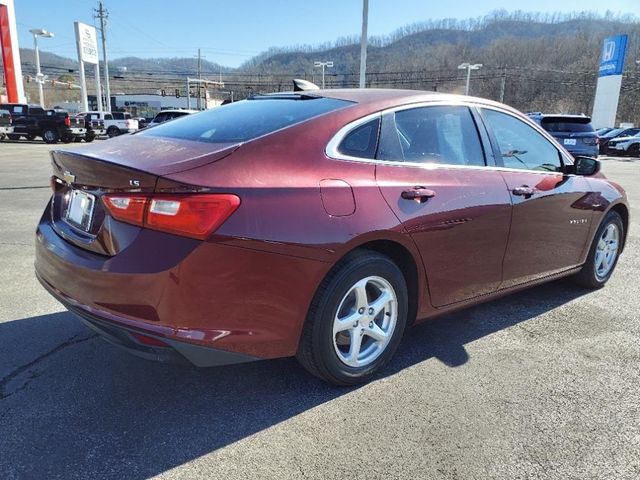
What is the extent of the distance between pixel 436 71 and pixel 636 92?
28.4m

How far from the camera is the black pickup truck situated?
2642 centimetres

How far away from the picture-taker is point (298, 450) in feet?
7.66

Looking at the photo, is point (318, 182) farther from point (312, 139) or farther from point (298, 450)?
point (298, 450)

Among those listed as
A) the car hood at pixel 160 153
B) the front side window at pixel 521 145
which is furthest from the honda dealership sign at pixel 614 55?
the car hood at pixel 160 153

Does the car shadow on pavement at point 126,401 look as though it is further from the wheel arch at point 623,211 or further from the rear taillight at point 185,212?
the wheel arch at point 623,211

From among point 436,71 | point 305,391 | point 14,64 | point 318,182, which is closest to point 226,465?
point 305,391

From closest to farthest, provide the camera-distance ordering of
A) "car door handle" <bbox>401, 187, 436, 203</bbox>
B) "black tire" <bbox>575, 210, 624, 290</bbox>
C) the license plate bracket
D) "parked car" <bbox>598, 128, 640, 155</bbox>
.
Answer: the license plate bracket
"car door handle" <bbox>401, 187, 436, 203</bbox>
"black tire" <bbox>575, 210, 624, 290</bbox>
"parked car" <bbox>598, 128, 640, 155</bbox>

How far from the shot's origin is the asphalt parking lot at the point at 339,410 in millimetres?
2244

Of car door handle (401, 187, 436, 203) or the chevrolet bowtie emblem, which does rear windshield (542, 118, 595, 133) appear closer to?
car door handle (401, 187, 436, 203)

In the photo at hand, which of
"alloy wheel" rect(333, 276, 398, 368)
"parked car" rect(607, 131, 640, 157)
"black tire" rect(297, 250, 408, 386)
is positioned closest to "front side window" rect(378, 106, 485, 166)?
"black tire" rect(297, 250, 408, 386)

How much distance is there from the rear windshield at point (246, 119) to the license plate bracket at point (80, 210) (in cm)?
61

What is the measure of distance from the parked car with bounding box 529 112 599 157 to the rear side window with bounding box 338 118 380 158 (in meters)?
13.4

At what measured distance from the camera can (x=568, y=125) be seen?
14.7 meters

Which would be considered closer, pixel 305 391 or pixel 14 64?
pixel 305 391
